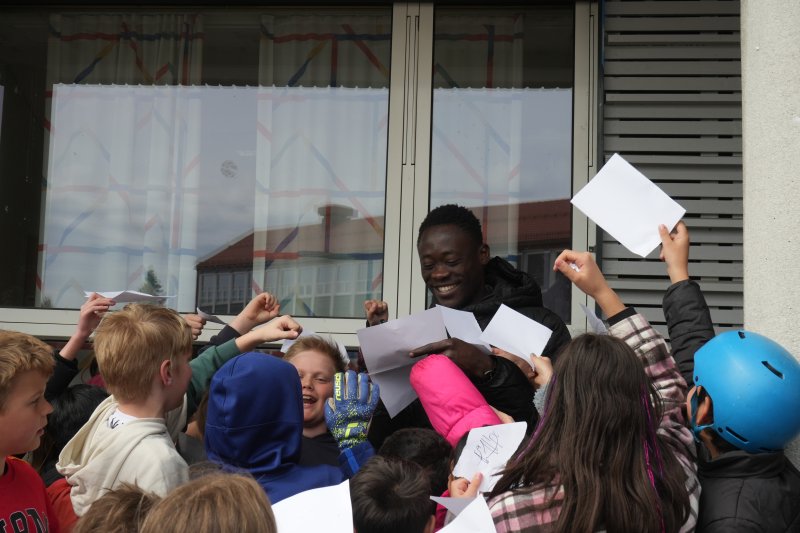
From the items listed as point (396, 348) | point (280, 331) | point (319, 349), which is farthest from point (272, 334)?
point (396, 348)

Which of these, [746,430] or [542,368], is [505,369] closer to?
[542,368]

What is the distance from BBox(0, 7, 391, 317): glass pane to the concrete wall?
2895 mm

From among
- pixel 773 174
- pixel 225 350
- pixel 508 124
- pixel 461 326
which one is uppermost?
pixel 508 124

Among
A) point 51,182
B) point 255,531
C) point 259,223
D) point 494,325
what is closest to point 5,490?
point 255,531

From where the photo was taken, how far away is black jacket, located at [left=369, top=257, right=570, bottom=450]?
3.21 meters

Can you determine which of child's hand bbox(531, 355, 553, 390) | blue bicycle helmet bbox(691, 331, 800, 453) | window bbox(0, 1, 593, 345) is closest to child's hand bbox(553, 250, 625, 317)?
child's hand bbox(531, 355, 553, 390)

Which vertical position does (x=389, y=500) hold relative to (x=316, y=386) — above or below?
below

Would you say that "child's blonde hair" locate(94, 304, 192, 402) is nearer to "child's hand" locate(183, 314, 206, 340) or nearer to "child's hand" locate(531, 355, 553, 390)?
"child's hand" locate(183, 314, 206, 340)

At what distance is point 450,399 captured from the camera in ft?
9.49

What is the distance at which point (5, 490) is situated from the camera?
2504mm

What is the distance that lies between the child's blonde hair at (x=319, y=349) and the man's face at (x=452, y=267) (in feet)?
1.62

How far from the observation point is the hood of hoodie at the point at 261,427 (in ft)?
8.41

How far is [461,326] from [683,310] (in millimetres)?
780

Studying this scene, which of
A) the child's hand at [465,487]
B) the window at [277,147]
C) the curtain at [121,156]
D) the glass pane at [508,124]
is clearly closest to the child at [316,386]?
the child's hand at [465,487]
